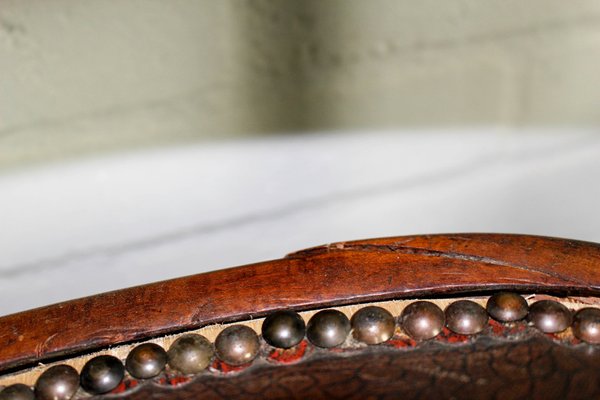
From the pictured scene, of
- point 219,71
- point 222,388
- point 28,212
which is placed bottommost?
point 222,388

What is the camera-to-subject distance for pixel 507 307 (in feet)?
Answer: 1.49

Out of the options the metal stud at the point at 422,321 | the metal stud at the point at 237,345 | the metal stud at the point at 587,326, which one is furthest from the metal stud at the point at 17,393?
the metal stud at the point at 587,326

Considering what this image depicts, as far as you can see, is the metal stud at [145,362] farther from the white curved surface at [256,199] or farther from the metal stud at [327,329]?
the white curved surface at [256,199]

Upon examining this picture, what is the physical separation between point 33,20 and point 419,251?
1.55ft

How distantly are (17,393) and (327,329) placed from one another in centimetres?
19

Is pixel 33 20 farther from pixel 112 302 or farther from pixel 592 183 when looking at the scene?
pixel 592 183

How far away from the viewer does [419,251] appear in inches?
18.7

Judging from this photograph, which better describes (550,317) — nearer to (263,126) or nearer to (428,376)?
(428,376)

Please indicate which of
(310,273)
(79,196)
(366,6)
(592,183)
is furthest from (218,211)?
(592,183)

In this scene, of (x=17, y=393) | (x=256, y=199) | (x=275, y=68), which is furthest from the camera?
(x=256, y=199)

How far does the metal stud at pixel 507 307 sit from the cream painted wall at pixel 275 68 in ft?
1.54

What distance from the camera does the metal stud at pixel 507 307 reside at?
0.45 meters

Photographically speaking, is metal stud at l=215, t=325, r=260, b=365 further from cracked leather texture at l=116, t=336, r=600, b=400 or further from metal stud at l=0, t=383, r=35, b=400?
metal stud at l=0, t=383, r=35, b=400

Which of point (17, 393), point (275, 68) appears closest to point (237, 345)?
point (17, 393)
